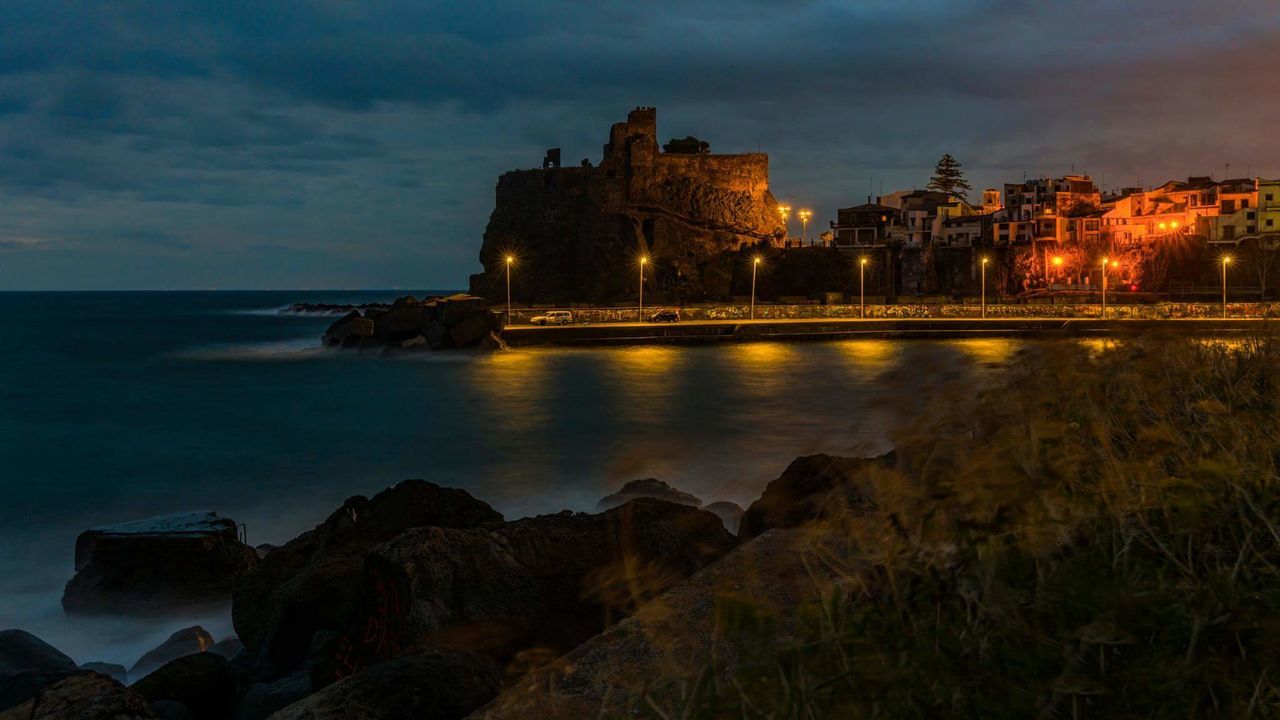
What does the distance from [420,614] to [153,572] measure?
560 cm

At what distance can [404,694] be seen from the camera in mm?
3607

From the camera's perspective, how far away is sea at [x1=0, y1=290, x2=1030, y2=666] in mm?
10703

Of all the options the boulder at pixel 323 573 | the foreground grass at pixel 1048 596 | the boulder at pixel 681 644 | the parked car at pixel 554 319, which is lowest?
the boulder at pixel 323 573

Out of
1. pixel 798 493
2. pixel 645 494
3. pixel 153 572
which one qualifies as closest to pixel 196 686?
pixel 798 493

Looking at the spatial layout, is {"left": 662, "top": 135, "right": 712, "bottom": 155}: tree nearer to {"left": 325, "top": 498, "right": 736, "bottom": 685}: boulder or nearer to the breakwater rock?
the breakwater rock

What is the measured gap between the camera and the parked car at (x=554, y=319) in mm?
49875

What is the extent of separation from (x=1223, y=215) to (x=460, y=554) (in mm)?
80660

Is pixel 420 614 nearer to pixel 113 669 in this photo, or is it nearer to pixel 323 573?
pixel 323 573

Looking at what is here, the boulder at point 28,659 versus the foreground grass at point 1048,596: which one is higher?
the foreground grass at point 1048,596

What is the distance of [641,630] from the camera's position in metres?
3.67

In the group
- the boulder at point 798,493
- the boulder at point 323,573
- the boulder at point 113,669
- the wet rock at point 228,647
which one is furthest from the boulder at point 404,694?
the boulder at point 113,669

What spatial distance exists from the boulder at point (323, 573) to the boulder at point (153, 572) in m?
2.17

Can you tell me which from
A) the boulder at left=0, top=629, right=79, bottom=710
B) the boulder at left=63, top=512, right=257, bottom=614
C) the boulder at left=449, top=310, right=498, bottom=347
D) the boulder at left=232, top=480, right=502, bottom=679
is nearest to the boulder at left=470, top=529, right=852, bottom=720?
the boulder at left=232, top=480, right=502, bottom=679

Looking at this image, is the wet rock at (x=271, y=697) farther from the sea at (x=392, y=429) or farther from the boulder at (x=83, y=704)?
the sea at (x=392, y=429)
